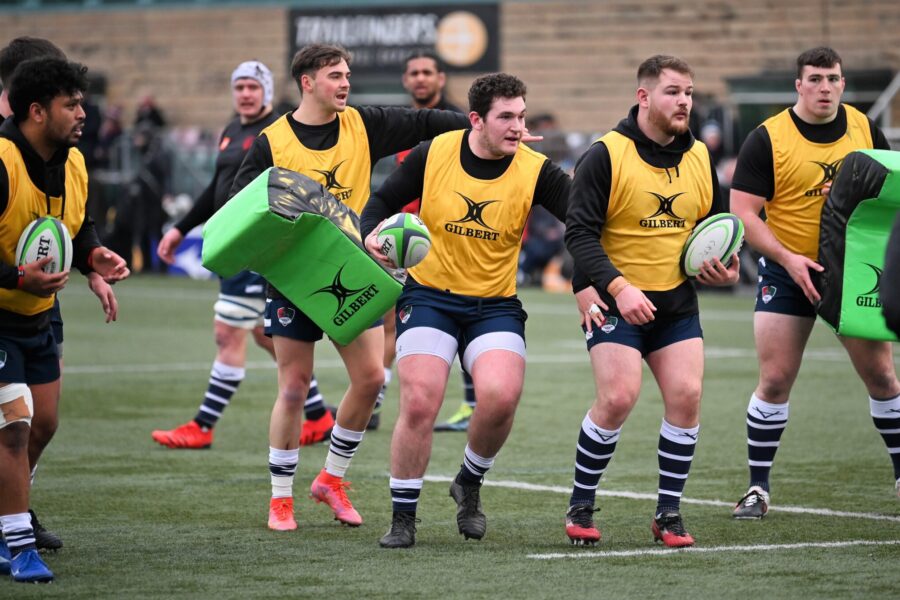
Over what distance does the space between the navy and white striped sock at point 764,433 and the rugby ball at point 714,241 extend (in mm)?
1315

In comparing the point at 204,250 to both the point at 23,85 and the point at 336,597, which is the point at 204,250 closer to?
the point at 23,85

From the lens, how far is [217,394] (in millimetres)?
10617

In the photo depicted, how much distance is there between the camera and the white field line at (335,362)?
48.9 feet

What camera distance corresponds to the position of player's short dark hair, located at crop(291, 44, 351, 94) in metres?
7.82

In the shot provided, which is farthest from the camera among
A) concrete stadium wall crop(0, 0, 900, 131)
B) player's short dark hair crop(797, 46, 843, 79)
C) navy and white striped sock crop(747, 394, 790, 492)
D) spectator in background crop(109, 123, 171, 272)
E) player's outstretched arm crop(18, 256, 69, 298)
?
concrete stadium wall crop(0, 0, 900, 131)

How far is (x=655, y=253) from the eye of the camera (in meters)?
7.17

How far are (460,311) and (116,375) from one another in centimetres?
797

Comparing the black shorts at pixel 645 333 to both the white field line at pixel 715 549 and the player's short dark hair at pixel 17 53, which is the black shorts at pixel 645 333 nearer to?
the white field line at pixel 715 549

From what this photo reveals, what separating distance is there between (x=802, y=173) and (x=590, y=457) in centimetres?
190

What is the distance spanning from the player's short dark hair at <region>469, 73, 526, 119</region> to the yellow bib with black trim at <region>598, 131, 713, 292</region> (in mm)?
463

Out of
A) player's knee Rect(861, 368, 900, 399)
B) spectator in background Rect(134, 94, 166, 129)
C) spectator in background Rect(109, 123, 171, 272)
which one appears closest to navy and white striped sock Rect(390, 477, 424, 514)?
player's knee Rect(861, 368, 900, 399)

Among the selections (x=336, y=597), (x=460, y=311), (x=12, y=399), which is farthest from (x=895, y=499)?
(x=12, y=399)

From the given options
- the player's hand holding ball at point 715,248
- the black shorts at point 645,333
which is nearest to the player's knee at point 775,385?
the black shorts at point 645,333

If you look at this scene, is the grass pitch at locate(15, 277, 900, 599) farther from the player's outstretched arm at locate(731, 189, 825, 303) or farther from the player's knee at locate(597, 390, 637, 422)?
the player's outstretched arm at locate(731, 189, 825, 303)
